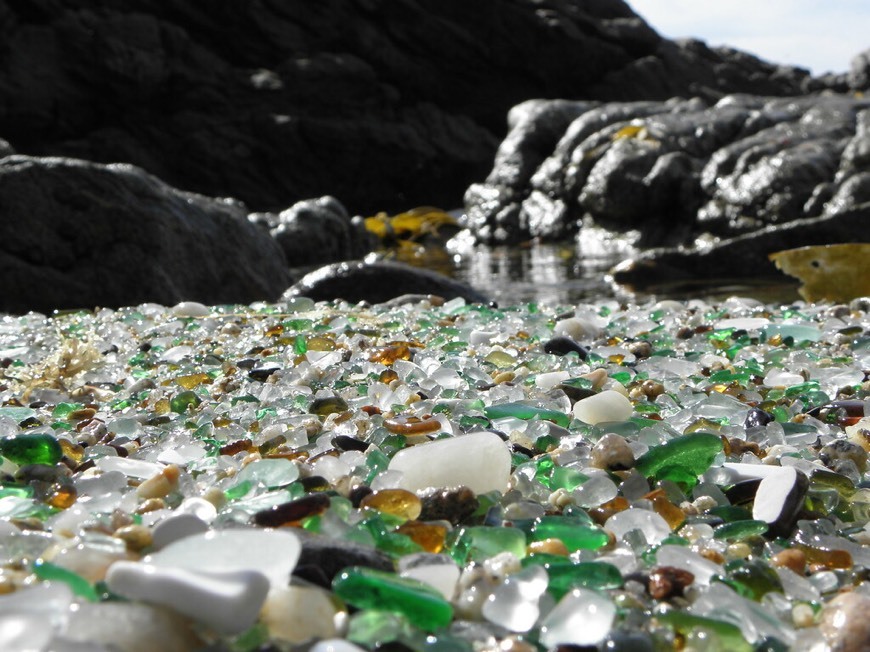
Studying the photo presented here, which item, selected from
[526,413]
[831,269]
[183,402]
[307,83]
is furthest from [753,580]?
[307,83]

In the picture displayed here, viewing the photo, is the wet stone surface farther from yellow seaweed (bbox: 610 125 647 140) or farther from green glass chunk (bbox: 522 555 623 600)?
yellow seaweed (bbox: 610 125 647 140)

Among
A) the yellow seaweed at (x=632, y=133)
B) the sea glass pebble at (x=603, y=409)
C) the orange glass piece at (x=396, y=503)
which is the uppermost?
the yellow seaweed at (x=632, y=133)

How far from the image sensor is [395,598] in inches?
33.0

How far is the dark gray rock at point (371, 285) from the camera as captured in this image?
4.83 meters

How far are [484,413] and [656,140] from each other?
10834 millimetres

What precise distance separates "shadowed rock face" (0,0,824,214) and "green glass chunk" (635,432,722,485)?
70.6ft

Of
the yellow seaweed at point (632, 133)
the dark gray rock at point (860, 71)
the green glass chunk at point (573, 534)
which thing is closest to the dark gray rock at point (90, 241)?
the green glass chunk at point (573, 534)

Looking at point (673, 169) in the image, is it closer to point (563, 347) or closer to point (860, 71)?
point (563, 347)

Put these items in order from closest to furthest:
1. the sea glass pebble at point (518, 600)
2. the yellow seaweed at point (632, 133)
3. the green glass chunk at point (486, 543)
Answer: the sea glass pebble at point (518, 600)
the green glass chunk at point (486, 543)
the yellow seaweed at point (632, 133)

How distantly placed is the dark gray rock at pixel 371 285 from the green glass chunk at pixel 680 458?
348 cm

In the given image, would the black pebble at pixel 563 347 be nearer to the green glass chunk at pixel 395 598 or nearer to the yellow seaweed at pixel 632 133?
the green glass chunk at pixel 395 598

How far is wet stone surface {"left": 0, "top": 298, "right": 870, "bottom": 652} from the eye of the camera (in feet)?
2.72

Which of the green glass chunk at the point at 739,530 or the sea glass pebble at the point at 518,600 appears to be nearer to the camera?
the sea glass pebble at the point at 518,600

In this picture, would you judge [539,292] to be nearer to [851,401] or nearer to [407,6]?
[851,401]
